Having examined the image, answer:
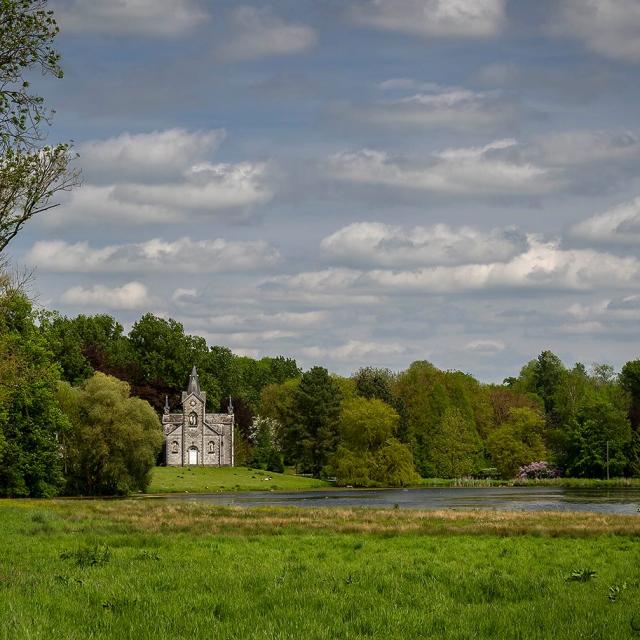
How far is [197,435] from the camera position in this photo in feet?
445

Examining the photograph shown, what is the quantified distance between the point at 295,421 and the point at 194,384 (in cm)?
1711

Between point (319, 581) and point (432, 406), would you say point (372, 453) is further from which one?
point (319, 581)

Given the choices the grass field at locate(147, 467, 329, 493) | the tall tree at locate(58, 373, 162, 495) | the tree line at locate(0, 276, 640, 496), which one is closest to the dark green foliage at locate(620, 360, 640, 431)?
the tree line at locate(0, 276, 640, 496)

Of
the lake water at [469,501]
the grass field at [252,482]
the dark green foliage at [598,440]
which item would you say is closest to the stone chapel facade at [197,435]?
the grass field at [252,482]

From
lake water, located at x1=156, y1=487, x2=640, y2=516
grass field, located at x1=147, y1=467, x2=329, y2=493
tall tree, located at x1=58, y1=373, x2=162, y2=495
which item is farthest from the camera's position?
grass field, located at x1=147, y1=467, x2=329, y2=493

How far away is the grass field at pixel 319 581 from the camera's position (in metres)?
14.3

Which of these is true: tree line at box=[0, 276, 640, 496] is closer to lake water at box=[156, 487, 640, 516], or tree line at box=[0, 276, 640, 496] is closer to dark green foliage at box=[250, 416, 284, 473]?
dark green foliage at box=[250, 416, 284, 473]

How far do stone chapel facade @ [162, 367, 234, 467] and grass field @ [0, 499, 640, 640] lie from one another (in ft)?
322

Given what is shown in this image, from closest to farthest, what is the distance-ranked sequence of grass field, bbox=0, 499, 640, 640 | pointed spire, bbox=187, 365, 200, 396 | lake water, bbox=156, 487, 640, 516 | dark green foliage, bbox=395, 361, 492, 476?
1. grass field, bbox=0, 499, 640, 640
2. lake water, bbox=156, 487, 640, 516
3. dark green foliage, bbox=395, 361, 492, 476
4. pointed spire, bbox=187, 365, 200, 396

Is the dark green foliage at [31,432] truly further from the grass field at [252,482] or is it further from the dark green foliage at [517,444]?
the dark green foliage at [517,444]

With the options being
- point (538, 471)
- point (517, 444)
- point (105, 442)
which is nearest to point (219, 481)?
point (105, 442)

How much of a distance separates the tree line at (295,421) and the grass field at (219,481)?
6641 mm

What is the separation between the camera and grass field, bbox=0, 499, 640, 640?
565 inches

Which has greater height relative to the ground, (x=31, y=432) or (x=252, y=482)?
(x=31, y=432)
